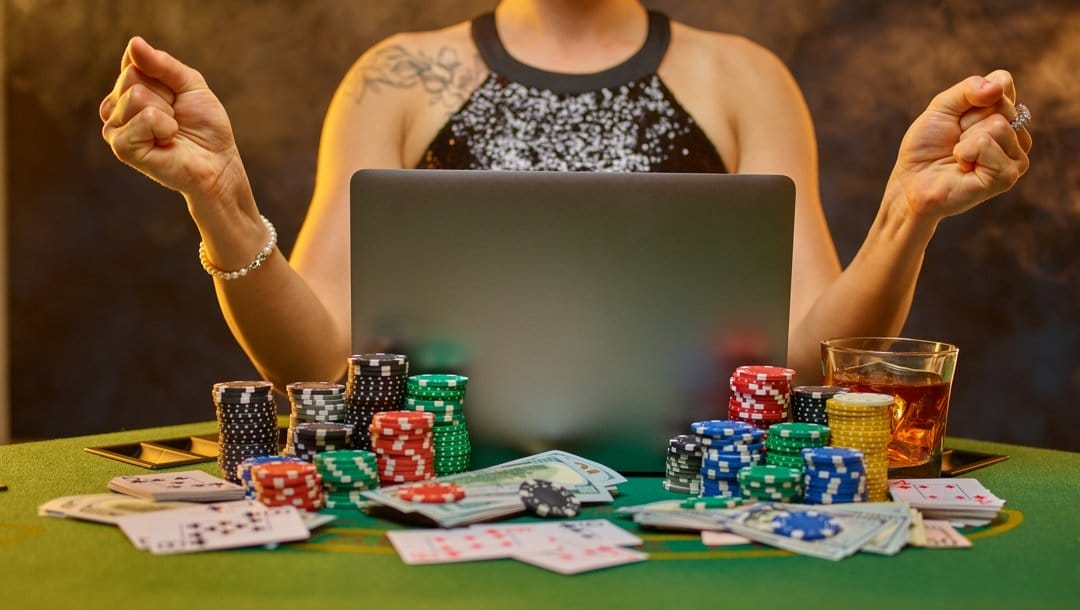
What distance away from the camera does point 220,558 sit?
1.30 meters

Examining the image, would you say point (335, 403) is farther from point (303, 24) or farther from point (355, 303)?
point (303, 24)

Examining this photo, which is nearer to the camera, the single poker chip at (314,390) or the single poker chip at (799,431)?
the single poker chip at (799,431)

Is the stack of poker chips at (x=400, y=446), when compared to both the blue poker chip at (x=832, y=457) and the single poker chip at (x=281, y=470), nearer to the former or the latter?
the single poker chip at (x=281, y=470)

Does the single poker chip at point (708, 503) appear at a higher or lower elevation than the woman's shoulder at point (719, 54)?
lower

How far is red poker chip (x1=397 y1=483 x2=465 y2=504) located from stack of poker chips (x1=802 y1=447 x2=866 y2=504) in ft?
1.43

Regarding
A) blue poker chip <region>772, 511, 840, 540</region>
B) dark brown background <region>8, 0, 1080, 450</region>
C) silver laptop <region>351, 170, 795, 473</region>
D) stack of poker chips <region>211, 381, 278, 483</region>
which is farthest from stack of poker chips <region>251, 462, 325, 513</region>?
dark brown background <region>8, 0, 1080, 450</region>

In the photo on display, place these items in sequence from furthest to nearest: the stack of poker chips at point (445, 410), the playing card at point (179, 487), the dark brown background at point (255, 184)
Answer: the dark brown background at point (255, 184), the stack of poker chips at point (445, 410), the playing card at point (179, 487)

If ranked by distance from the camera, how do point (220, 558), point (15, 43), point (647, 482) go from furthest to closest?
point (15, 43) < point (647, 482) < point (220, 558)

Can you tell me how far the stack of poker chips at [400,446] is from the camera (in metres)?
1.63

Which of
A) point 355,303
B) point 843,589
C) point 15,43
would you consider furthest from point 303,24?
point 843,589

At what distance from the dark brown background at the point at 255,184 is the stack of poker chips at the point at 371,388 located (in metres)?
2.74

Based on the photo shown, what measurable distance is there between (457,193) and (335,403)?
34 cm

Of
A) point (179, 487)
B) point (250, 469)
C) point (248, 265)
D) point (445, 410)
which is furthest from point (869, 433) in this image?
point (248, 265)

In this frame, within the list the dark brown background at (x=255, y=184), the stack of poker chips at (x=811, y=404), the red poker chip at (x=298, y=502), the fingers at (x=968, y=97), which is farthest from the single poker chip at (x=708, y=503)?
the dark brown background at (x=255, y=184)
